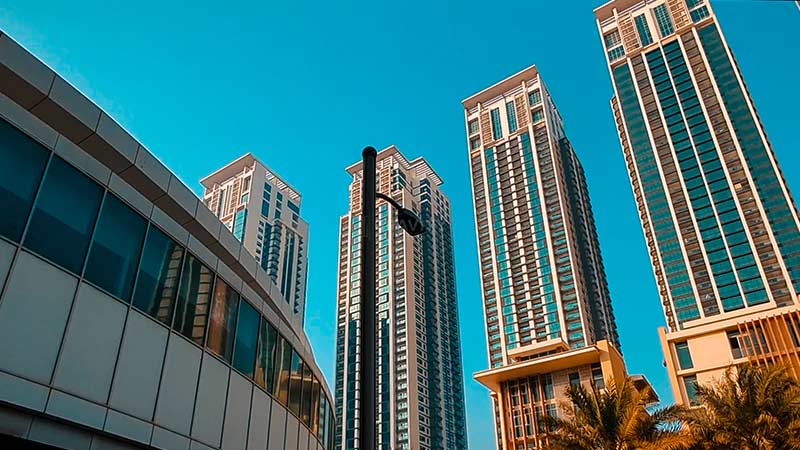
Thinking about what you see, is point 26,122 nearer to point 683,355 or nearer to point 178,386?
point 178,386

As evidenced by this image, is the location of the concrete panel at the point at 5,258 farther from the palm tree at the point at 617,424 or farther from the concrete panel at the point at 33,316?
the palm tree at the point at 617,424

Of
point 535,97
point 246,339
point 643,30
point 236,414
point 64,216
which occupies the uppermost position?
point 643,30

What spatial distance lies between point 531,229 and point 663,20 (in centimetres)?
5035

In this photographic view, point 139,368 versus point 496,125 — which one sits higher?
point 496,125

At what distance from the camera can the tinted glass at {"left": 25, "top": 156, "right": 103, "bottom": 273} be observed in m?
10.5

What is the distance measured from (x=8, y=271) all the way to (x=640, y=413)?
23660 millimetres

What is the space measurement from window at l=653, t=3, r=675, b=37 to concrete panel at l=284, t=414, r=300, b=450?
381ft

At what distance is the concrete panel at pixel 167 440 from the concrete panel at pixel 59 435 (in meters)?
1.49

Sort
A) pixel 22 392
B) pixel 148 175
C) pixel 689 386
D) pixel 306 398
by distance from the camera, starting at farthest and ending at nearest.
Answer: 1. pixel 689 386
2. pixel 306 398
3. pixel 148 175
4. pixel 22 392

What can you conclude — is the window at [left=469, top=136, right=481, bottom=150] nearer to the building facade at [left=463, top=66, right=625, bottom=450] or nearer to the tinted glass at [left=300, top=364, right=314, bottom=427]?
the building facade at [left=463, top=66, right=625, bottom=450]

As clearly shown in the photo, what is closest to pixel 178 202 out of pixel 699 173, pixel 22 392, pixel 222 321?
pixel 222 321

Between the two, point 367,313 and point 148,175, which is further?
point 148,175

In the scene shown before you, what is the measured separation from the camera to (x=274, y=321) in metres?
19.4

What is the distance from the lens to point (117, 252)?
1220 cm
